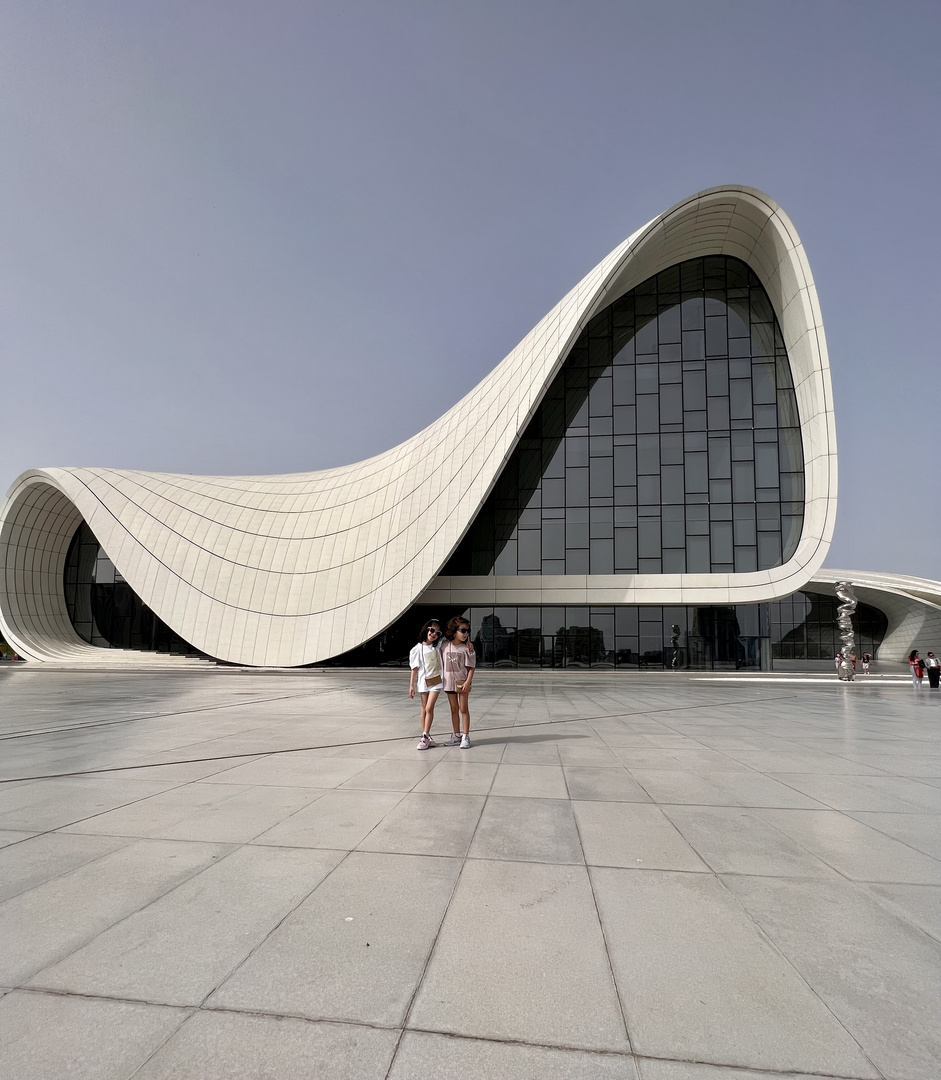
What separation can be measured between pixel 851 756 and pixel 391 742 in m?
5.98

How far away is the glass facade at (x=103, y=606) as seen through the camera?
34.2 metres

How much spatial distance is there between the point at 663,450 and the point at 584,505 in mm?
4480

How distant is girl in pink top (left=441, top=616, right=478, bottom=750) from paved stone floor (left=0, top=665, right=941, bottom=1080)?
90 centimetres

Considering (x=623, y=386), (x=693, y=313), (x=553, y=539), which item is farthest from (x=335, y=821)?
(x=693, y=313)

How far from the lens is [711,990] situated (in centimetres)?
270

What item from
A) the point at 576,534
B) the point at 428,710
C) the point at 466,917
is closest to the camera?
the point at 466,917

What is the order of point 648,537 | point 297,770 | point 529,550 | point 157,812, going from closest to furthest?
point 157,812, point 297,770, point 648,537, point 529,550

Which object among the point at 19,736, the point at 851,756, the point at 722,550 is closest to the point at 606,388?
the point at 722,550

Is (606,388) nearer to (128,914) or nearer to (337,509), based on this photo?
(337,509)

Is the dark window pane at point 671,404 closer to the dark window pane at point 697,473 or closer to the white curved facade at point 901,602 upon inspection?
the dark window pane at point 697,473

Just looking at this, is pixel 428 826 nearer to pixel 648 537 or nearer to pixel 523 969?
pixel 523 969

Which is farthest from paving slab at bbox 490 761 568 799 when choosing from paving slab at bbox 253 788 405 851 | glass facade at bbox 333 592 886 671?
glass facade at bbox 333 592 886 671

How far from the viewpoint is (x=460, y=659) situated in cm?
861

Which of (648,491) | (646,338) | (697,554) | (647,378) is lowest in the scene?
(697,554)
